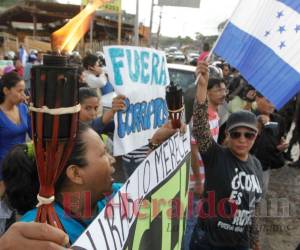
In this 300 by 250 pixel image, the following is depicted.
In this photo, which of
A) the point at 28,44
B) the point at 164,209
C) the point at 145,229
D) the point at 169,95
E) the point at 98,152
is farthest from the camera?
the point at 28,44

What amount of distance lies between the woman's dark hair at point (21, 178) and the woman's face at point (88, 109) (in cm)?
179

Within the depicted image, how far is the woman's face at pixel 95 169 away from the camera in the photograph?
1.44 m

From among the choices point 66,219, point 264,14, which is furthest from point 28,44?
point 66,219

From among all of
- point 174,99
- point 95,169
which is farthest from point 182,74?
point 95,169

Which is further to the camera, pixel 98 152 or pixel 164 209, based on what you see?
pixel 164 209

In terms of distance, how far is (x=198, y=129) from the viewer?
2537mm

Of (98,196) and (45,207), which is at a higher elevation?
(45,207)

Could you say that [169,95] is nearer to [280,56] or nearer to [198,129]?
[198,129]

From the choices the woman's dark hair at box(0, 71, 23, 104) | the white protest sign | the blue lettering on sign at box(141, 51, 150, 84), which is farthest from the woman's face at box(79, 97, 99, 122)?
the woman's dark hair at box(0, 71, 23, 104)

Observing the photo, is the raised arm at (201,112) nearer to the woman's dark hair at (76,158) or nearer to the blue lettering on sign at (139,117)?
the blue lettering on sign at (139,117)

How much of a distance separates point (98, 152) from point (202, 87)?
3.91 feet

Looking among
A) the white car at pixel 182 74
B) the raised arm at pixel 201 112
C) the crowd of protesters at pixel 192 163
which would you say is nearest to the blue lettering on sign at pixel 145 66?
the crowd of protesters at pixel 192 163

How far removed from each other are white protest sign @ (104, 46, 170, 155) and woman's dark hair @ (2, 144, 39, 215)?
145 cm

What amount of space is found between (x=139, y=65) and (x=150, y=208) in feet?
5.12
